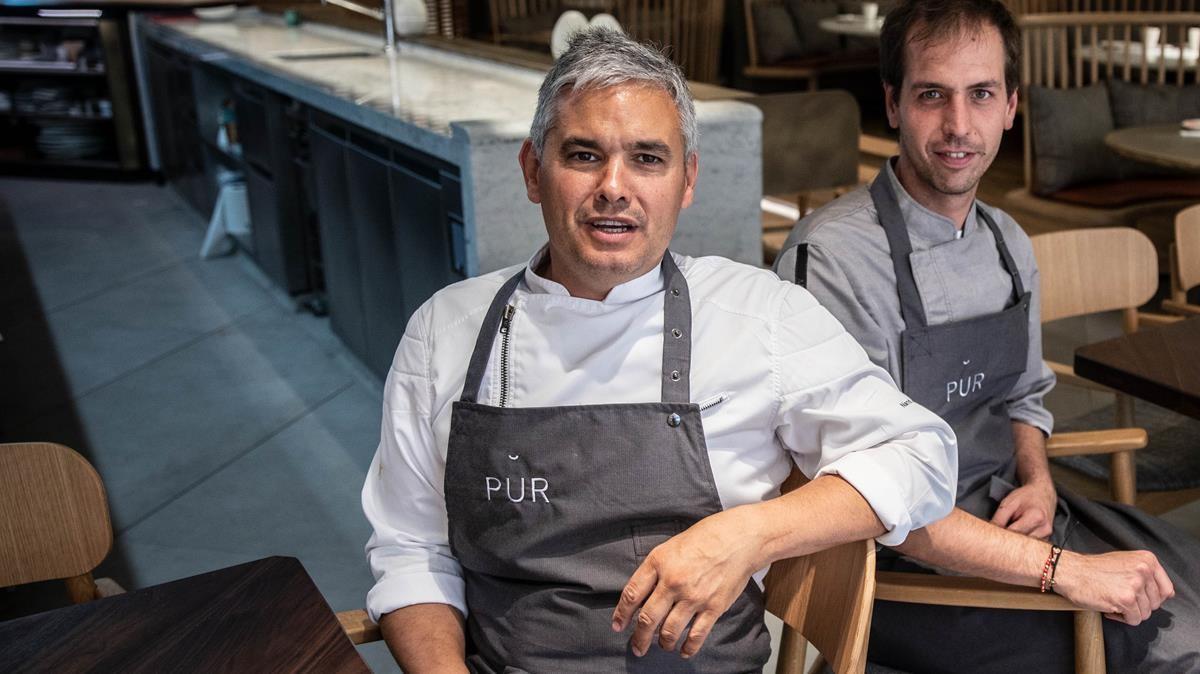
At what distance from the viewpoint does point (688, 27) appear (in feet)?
30.4

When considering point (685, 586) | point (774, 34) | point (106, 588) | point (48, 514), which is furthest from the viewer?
point (774, 34)

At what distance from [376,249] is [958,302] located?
2.26 meters

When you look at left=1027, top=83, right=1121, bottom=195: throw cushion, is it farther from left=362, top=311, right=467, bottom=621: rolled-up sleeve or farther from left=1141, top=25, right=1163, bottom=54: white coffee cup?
left=362, top=311, right=467, bottom=621: rolled-up sleeve

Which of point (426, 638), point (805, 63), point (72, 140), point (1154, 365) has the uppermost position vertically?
point (1154, 365)

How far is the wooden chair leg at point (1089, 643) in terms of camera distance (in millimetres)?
1616

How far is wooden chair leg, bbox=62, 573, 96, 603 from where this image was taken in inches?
69.2

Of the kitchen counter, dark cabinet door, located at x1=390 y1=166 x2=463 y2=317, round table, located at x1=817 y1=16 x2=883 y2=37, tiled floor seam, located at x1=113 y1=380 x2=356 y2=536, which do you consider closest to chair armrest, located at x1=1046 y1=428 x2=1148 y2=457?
the kitchen counter

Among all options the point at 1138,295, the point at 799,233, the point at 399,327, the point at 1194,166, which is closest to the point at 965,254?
the point at 799,233

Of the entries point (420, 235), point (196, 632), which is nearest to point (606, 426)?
point (196, 632)

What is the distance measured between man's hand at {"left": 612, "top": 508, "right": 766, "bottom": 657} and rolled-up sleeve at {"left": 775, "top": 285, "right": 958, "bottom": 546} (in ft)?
0.70

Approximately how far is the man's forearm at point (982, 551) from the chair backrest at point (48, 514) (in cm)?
112

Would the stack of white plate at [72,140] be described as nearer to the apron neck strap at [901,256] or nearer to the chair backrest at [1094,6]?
the chair backrest at [1094,6]

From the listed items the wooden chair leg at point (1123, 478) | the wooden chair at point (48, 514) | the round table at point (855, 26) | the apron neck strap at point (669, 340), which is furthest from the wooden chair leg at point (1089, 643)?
the round table at point (855, 26)

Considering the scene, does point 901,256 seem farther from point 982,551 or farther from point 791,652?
point 791,652
